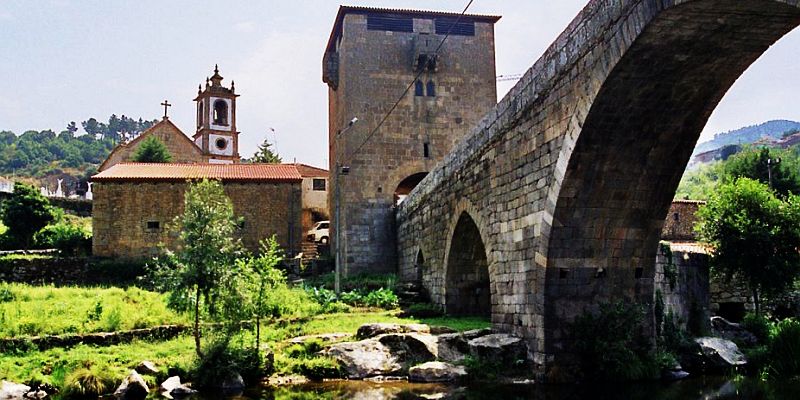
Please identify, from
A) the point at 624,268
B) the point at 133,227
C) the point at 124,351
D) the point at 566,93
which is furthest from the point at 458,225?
the point at 133,227

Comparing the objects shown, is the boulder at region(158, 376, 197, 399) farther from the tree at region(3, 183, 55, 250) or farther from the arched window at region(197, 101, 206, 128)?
the arched window at region(197, 101, 206, 128)

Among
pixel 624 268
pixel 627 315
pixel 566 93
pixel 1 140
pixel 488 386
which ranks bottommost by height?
pixel 488 386

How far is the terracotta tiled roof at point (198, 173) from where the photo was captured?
30312mm

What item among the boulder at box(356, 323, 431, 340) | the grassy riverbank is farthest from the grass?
the boulder at box(356, 323, 431, 340)

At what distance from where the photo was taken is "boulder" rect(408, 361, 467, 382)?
1306 cm

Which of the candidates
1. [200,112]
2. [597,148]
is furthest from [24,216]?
[597,148]

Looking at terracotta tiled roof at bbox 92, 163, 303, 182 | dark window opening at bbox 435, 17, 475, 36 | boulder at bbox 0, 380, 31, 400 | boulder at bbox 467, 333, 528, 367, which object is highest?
dark window opening at bbox 435, 17, 475, 36

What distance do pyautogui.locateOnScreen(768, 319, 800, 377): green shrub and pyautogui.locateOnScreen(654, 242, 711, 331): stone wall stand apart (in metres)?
1.62

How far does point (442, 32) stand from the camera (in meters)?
28.9

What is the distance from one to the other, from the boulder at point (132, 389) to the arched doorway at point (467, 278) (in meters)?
8.57

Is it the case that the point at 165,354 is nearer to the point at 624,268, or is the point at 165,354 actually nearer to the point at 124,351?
the point at 124,351

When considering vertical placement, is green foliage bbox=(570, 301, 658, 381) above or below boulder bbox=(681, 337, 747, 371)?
above

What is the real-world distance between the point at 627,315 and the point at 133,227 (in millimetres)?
23127

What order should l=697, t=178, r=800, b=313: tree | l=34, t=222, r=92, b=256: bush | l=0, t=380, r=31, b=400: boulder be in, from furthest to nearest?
l=34, t=222, r=92, b=256: bush → l=697, t=178, r=800, b=313: tree → l=0, t=380, r=31, b=400: boulder
